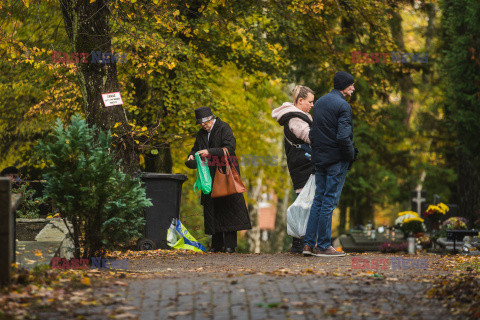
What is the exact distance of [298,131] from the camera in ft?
35.6

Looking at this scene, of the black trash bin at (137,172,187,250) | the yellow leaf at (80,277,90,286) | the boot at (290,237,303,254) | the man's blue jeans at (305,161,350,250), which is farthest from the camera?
the black trash bin at (137,172,187,250)

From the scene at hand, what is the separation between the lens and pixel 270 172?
3136cm

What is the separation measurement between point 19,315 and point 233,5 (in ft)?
43.7

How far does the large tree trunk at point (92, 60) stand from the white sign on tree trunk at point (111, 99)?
0.09 metres

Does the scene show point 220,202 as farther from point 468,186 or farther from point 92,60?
point 468,186

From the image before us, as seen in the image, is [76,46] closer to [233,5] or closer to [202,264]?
[202,264]

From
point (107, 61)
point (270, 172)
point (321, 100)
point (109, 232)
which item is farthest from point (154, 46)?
point (270, 172)

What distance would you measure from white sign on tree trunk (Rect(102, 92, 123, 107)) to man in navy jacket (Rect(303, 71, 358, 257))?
3.22 m

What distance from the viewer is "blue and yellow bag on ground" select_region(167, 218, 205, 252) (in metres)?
12.2

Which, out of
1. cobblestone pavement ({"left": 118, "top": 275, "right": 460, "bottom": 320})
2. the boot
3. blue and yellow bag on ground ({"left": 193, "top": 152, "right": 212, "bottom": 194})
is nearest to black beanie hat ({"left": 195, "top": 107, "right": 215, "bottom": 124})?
blue and yellow bag on ground ({"left": 193, "top": 152, "right": 212, "bottom": 194})

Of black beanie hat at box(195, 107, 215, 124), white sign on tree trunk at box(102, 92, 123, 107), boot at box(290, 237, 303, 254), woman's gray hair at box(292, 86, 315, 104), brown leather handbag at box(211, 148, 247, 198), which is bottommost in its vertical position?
boot at box(290, 237, 303, 254)

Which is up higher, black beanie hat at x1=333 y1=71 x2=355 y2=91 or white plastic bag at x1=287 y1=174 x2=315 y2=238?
black beanie hat at x1=333 y1=71 x2=355 y2=91

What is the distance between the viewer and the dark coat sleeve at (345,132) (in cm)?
991

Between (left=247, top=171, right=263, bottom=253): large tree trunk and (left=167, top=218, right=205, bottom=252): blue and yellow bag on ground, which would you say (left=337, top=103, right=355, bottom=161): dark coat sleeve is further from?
(left=247, top=171, right=263, bottom=253): large tree trunk
